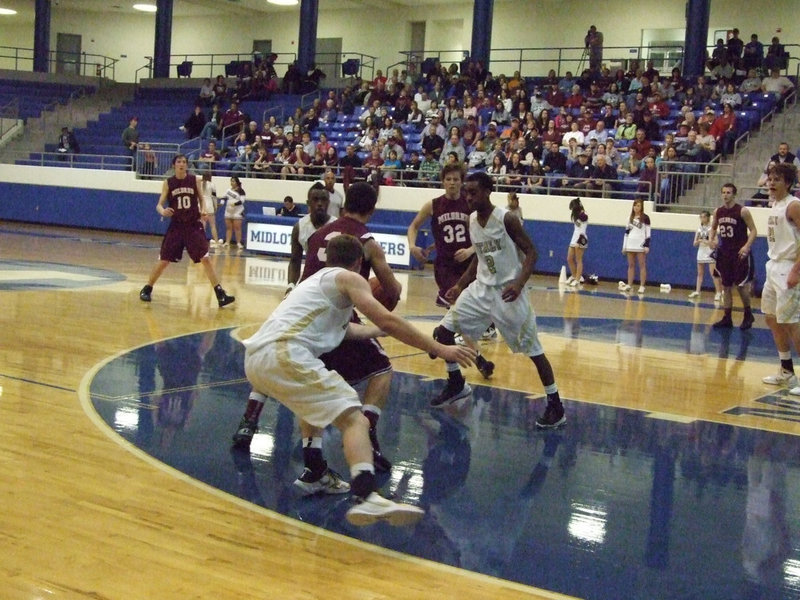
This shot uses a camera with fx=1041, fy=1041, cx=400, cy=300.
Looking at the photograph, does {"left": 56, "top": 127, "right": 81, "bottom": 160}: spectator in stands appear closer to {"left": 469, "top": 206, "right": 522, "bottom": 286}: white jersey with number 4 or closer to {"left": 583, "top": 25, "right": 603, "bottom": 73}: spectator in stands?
{"left": 583, "top": 25, "right": 603, "bottom": 73}: spectator in stands

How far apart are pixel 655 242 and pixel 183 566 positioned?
17.9 metres

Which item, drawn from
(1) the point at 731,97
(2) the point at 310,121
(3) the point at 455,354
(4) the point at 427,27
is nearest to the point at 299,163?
(2) the point at 310,121

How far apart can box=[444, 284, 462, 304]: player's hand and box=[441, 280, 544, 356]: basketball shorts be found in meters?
0.28

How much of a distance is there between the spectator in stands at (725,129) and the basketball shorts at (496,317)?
14739 millimetres

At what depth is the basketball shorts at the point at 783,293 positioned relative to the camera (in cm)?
899

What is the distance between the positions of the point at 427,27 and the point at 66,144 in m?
12.8

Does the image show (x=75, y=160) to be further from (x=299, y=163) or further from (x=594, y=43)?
(x=594, y=43)

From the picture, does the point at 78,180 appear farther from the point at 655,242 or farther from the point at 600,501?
the point at 600,501

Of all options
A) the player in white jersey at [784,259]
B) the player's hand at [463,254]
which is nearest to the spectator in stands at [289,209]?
the player's hand at [463,254]

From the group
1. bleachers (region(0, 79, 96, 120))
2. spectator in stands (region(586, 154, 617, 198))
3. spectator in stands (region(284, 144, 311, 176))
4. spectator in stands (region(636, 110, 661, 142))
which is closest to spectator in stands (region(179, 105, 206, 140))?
spectator in stands (region(284, 144, 311, 176))

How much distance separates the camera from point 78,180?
3036 cm

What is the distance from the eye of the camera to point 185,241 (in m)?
13.3

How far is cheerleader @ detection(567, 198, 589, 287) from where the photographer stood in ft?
65.1

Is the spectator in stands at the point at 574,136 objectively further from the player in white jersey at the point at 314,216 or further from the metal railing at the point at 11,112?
the metal railing at the point at 11,112
